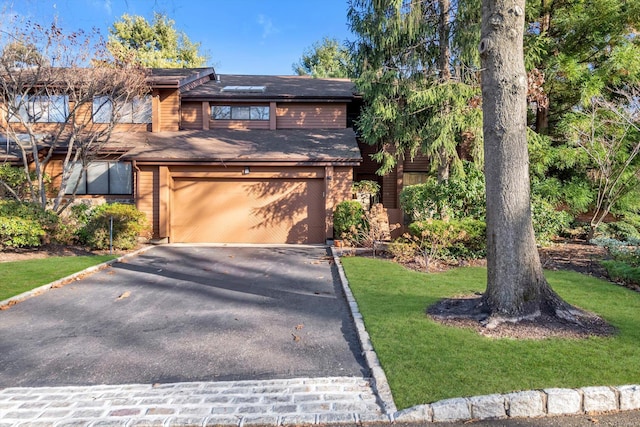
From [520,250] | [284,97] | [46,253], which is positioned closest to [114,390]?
[520,250]

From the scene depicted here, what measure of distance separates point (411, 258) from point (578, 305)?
164 inches

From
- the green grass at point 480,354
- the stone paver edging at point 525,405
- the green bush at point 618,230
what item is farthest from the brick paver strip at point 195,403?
the green bush at point 618,230

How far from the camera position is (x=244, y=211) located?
43.2 feet

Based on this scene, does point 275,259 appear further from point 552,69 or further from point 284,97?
point 552,69

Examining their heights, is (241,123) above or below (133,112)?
below

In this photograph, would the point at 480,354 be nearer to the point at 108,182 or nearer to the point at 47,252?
the point at 47,252

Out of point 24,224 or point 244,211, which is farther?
point 244,211

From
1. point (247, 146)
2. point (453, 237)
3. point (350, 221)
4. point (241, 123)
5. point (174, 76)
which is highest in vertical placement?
point (174, 76)

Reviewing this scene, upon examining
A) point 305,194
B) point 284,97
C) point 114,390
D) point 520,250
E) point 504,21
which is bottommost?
point 114,390

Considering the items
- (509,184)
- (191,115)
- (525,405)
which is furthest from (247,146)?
(525,405)

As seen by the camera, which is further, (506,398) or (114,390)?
(114,390)

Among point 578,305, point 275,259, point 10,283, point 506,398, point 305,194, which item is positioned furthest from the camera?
point 305,194

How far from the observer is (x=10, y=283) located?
7059 mm

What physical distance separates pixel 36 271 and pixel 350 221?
26.4 ft
